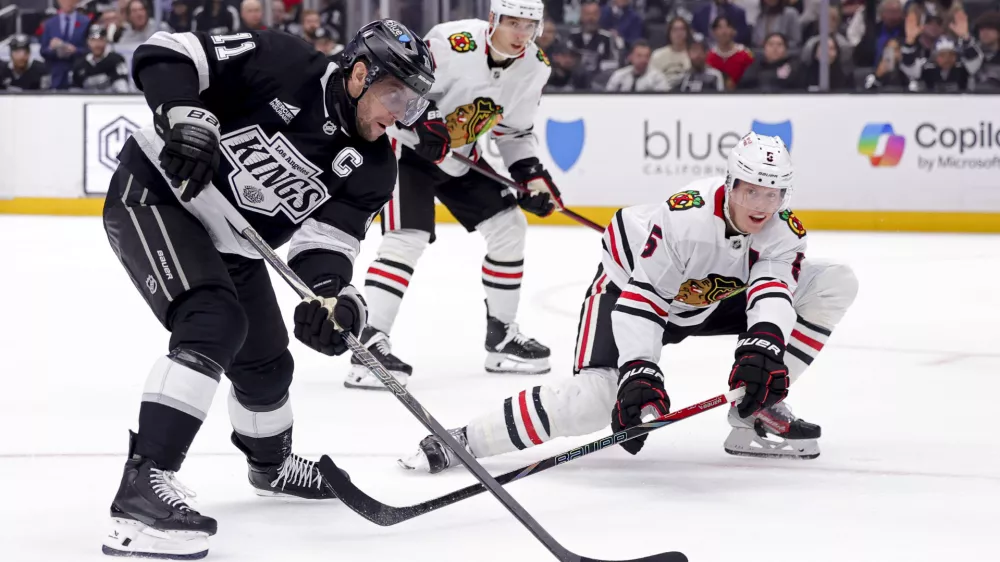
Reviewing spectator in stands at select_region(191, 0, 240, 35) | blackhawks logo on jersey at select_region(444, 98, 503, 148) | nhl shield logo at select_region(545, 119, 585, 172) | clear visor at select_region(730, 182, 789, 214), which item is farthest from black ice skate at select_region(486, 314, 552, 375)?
spectator in stands at select_region(191, 0, 240, 35)

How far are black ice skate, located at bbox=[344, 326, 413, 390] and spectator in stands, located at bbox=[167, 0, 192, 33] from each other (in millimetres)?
5498

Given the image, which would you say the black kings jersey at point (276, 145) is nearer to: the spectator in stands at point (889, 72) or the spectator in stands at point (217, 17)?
the spectator in stands at point (889, 72)

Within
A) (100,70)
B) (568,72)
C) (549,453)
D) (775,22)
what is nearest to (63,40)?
(100,70)

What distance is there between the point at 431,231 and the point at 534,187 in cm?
39

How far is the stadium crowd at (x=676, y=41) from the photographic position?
7695 mm

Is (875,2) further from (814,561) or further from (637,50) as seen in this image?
(814,561)

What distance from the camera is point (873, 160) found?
7.52 meters

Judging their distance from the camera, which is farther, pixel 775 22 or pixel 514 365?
pixel 775 22

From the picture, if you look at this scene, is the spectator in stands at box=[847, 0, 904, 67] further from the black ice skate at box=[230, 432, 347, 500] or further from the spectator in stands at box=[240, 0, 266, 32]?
the black ice skate at box=[230, 432, 347, 500]

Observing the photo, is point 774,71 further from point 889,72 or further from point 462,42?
point 462,42

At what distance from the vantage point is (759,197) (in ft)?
8.73

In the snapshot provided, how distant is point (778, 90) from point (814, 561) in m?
5.78

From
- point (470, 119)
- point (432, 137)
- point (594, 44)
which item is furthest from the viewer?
point (594, 44)

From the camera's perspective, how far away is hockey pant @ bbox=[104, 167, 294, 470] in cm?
214
